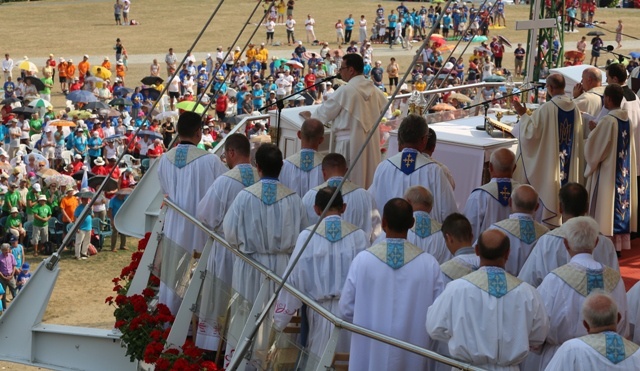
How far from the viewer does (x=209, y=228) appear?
9117 mm

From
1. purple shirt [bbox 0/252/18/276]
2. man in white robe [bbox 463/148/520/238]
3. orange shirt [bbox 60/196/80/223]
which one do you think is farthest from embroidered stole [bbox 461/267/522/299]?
orange shirt [bbox 60/196/80/223]

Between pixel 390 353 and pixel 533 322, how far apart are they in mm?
1054

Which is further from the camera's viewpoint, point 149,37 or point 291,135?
point 149,37

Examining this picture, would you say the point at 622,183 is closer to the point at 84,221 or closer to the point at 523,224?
the point at 523,224

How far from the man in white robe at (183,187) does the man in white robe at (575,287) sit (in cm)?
378

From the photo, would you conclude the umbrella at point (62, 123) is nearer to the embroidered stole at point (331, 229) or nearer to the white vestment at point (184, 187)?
the white vestment at point (184, 187)

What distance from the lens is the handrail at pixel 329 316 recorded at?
20.5 ft

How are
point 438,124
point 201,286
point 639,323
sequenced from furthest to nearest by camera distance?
point 438,124 < point 201,286 < point 639,323

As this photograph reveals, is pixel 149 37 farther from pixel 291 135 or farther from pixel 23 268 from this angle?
pixel 291 135

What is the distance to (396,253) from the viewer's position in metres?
7.06

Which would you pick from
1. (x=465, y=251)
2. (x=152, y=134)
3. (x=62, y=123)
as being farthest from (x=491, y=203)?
(x=62, y=123)

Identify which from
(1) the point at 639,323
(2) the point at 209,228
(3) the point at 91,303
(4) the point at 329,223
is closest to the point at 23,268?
(3) the point at 91,303

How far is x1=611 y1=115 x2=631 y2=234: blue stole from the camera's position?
1012 centimetres

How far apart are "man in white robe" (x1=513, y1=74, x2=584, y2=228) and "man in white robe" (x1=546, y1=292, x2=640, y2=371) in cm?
440
